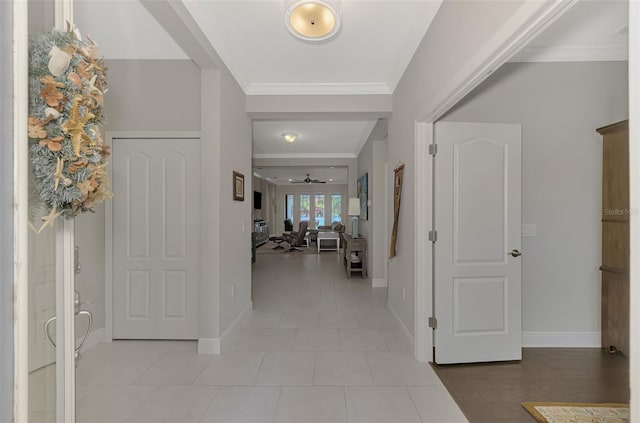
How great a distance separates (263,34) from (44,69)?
2.01m

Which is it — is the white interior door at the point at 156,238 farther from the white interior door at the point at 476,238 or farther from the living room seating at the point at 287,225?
the living room seating at the point at 287,225

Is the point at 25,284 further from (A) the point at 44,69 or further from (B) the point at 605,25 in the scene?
(B) the point at 605,25

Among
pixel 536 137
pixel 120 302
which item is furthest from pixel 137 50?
pixel 536 137

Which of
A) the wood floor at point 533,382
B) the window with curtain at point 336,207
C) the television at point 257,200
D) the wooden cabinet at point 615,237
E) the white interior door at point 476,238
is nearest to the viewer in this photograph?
the wood floor at point 533,382

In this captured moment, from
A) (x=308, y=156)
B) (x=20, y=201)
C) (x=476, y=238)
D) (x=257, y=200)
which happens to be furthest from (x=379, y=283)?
(x=257, y=200)

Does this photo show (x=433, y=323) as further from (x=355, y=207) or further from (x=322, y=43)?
(x=355, y=207)

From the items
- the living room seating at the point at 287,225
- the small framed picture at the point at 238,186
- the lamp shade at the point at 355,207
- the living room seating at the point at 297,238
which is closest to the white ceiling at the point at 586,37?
the small framed picture at the point at 238,186

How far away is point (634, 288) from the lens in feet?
2.68

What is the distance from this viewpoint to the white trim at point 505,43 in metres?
1.22

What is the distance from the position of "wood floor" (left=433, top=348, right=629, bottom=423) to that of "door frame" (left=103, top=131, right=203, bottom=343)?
3.21 m

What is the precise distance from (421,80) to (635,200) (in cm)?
214

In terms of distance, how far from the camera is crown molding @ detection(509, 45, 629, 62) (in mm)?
2732

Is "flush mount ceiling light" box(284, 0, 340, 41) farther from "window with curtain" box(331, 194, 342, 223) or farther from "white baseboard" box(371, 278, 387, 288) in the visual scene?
"window with curtain" box(331, 194, 342, 223)

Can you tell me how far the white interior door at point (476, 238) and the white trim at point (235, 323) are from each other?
6.47 ft
